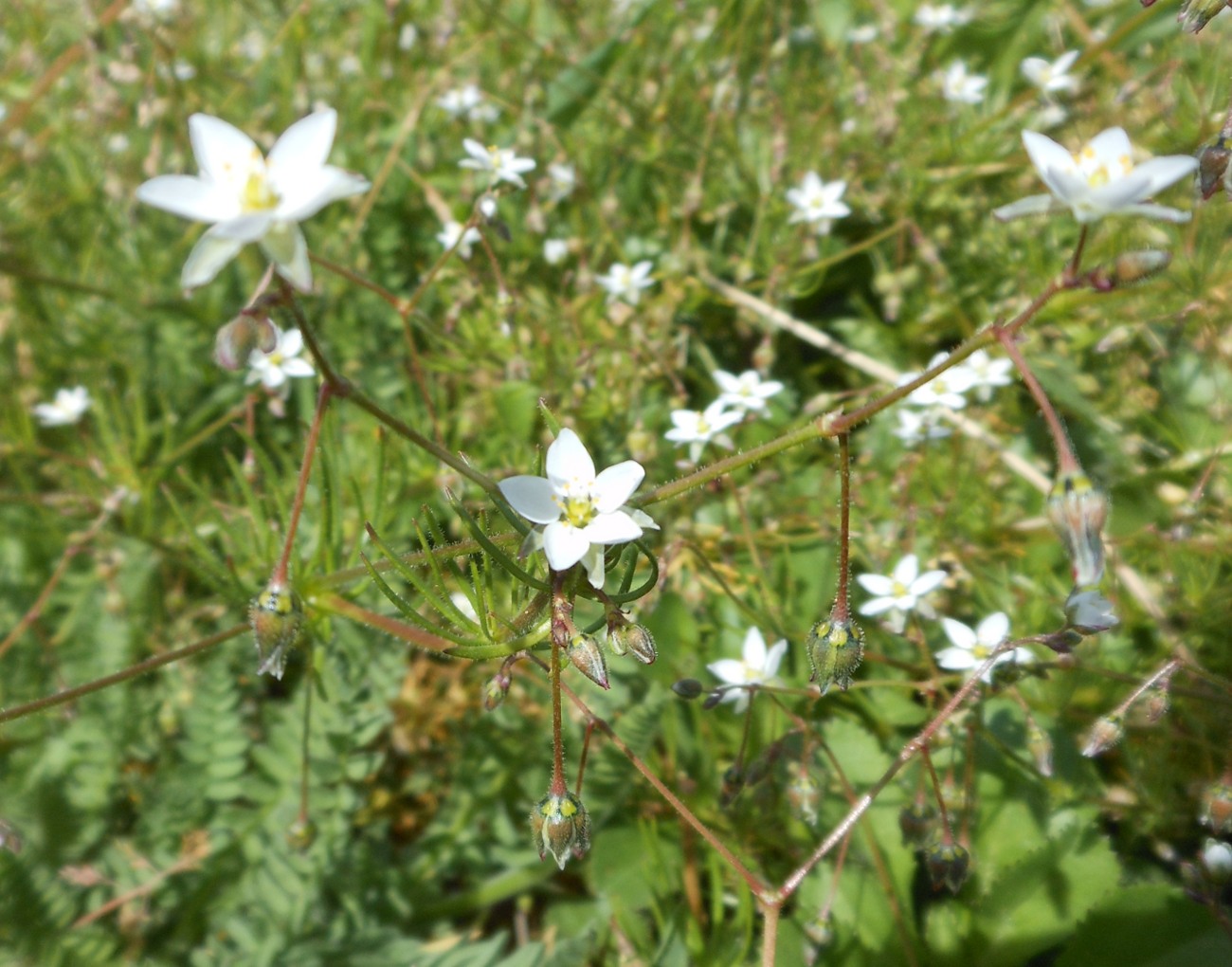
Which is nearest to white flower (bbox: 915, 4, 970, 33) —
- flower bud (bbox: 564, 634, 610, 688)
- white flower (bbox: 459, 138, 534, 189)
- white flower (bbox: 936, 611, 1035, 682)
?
white flower (bbox: 459, 138, 534, 189)

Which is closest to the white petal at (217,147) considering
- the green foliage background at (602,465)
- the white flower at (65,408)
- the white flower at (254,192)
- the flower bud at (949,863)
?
the white flower at (254,192)

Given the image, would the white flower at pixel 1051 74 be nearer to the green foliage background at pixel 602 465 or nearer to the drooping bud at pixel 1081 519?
the green foliage background at pixel 602 465

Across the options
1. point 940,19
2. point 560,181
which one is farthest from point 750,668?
point 940,19

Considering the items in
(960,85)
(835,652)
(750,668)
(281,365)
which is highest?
(960,85)

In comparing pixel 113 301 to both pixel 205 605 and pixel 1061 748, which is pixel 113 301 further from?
pixel 1061 748

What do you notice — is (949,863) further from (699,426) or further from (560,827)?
(699,426)
